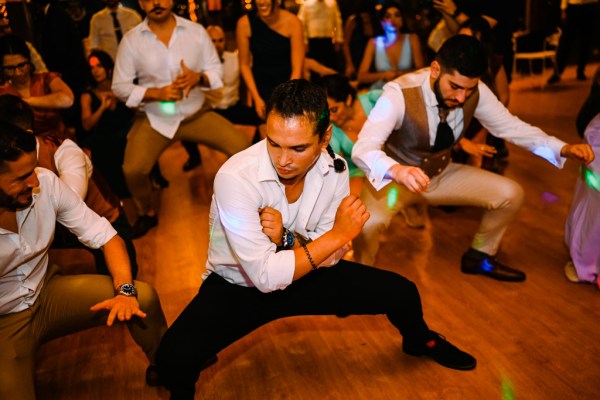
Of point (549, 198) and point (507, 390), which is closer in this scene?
point (507, 390)

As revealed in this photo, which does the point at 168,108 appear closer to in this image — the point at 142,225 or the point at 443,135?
the point at 142,225

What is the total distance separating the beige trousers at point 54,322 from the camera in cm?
189

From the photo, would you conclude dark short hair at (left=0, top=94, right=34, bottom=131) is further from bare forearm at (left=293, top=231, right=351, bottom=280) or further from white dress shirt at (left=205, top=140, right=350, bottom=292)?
bare forearm at (left=293, top=231, right=351, bottom=280)

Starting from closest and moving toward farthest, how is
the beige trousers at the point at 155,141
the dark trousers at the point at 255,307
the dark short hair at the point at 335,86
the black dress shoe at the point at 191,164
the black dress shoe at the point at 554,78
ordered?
1. the dark trousers at the point at 255,307
2. the dark short hair at the point at 335,86
3. the beige trousers at the point at 155,141
4. the black dress shoe at the point at 191,164
5. the black dress shoe at the point at 554,78

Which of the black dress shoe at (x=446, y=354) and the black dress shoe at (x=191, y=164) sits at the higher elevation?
the black dress shoe at (x=446, y=354)

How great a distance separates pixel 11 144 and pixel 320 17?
16.9 ft

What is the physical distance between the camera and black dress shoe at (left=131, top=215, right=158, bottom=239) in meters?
3.80

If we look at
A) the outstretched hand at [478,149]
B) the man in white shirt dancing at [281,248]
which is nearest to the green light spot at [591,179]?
the outstretched hand at [478,149]

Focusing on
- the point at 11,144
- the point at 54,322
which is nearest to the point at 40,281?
the point at 54,322

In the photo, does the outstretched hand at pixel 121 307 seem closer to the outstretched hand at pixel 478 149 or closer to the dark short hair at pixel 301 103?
the dark short hair at pixel 301 103

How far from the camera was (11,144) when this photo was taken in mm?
1760

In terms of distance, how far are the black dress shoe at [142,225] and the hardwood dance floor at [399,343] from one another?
23 cm

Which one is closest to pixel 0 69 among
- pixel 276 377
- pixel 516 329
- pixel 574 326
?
pixel 276 377

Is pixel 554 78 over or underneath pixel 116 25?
underneath
